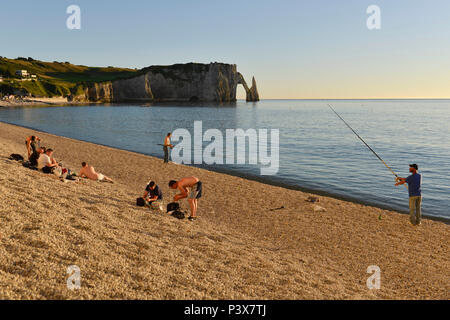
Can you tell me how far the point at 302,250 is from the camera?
28.8 feet

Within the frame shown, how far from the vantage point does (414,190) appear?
11.0 m

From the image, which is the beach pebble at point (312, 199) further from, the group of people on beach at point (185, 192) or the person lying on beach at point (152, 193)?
the person lying on beach at point (152, 193)

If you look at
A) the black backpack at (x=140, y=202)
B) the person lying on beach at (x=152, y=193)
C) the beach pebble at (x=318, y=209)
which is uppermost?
the person lying on beach at (x=152, y=193)

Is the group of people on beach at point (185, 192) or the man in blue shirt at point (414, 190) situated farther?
the man in blue shirt at point (414, 190)

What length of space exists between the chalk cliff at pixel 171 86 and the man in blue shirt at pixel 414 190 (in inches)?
5853

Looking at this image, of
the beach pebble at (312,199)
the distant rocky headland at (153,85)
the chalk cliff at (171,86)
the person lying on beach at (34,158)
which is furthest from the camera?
the chalk cliff at (171,86)

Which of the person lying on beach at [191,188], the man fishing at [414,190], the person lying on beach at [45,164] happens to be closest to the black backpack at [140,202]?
the person lying on beach at [191,188]

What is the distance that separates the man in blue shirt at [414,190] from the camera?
35.6 ft

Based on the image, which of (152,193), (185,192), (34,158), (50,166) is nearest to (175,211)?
(185,192)

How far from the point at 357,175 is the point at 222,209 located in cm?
1329

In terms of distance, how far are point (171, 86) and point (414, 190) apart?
520 feet

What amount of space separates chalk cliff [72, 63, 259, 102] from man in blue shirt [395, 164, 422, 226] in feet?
488
